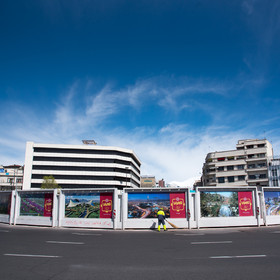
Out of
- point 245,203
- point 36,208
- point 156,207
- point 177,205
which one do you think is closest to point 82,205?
point 36,208

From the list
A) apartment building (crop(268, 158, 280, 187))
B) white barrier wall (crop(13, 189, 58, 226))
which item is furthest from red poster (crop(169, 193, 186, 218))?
apartment building (crop(268, 158, 280, 187))

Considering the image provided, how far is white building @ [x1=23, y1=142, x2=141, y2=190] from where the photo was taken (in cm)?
7600

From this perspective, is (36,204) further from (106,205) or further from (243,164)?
(243,164)

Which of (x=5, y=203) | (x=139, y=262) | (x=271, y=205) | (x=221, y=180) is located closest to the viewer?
(x=139, y=262)

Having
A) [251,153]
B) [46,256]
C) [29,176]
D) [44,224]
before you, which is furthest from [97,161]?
[46,256]

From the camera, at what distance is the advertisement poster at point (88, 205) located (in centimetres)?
1962

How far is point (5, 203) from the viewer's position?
23.9m

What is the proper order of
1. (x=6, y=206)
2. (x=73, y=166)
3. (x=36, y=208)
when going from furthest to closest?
(x=73, y=166)
(x=6, y=206)
(x=36, y=208)

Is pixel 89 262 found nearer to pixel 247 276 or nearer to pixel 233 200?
pixel 247 276

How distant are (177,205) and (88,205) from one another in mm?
6758

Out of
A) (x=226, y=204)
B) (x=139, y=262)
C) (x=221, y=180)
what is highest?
(x=221, y=180)

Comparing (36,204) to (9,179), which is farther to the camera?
(9,179)

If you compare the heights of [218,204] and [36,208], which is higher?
[218,204]

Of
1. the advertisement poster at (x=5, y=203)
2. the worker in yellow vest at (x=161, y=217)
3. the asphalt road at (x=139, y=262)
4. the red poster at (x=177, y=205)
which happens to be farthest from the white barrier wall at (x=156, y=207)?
the asphalt road at (x=139, y=262)
